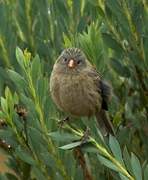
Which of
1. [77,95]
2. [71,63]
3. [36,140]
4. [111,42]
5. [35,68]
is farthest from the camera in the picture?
[71,63]

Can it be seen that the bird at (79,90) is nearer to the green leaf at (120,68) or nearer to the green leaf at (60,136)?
the green leaf at (120,68)

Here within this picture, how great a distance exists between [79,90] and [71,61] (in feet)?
1.12

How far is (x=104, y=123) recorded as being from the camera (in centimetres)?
357

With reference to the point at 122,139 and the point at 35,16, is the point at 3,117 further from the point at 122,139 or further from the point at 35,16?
the point at 35,16

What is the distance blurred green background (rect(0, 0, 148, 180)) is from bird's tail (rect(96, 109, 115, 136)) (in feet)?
0.15

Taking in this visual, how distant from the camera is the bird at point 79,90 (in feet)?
12.0

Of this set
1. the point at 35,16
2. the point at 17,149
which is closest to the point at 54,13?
the point at 35,16

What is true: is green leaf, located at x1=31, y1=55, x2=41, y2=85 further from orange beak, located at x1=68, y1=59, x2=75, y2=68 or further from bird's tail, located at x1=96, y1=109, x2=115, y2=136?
orange beak, located at x1=68, y1=59, x2=75, y2=68

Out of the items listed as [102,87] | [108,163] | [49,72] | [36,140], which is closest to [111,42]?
[102,87]

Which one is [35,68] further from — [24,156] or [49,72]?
[49,72]

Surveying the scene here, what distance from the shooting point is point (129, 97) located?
3.64 metres

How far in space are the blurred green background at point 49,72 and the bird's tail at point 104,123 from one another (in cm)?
5

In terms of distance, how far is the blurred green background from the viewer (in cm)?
286

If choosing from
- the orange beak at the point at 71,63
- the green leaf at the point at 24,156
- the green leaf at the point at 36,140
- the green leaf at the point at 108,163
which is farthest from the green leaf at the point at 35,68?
the orange beak at the point at 71,63
